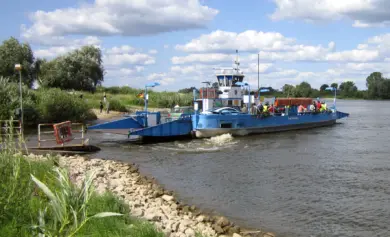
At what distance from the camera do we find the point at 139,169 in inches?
695

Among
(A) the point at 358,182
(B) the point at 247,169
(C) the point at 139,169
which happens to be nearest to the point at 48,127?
(C) the point at 139,169

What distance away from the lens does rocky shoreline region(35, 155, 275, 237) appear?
9195 millimetres

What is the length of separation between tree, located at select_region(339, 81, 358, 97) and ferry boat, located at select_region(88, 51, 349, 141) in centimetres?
10950

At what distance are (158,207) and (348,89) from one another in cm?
14398

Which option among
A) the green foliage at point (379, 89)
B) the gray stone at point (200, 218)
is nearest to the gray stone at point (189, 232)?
the gray stone at point (200, 218)

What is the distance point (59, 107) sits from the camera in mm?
35250

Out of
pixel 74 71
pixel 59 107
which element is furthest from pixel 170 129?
pixel 74 71

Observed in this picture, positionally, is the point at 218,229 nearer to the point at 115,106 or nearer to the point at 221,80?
the point at 221,80

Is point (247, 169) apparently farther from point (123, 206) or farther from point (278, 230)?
point (123, 206)

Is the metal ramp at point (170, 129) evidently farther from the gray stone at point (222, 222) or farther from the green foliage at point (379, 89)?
the green foliage at point (379, 89)

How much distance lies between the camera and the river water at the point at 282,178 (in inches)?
433

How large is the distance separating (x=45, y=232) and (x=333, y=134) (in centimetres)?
3085

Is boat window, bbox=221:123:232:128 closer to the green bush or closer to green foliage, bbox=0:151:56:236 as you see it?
green foliage, bbox=0:151:56:236

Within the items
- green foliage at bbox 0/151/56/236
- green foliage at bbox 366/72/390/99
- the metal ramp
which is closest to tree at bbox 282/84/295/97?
the metal ramp
